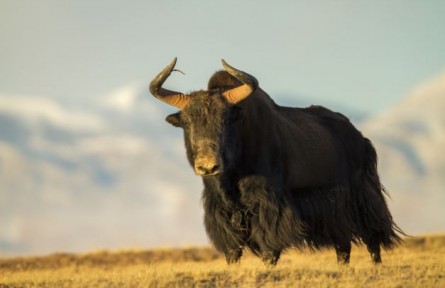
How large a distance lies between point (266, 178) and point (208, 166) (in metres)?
1.27

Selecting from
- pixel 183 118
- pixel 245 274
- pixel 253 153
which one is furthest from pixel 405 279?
pixel 183 118

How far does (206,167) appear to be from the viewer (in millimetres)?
11805

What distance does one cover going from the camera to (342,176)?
50.2 ft

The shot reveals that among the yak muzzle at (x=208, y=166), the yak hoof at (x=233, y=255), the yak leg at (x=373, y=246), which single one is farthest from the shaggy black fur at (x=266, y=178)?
the yak leg at (x=373, y=246)

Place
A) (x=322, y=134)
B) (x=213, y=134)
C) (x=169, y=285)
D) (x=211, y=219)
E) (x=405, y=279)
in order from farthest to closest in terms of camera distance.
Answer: (x=322, y=134) < (x=211, y=219) < (x=213, y=134) < (x=405, y=279) < (x=169, y=285)

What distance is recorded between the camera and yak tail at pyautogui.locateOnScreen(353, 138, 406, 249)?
1566 cm

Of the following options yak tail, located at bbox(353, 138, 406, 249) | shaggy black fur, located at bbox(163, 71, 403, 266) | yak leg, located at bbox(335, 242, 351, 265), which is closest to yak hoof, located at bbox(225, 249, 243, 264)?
shaggy black fur, located at bbox(163, 71, 403, 266)

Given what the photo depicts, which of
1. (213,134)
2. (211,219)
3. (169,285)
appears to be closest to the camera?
(169,285)

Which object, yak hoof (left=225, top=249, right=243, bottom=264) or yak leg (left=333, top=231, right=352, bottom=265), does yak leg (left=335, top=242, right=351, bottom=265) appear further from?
yak hoof (left=225, top=249, right=243, bottom=264)

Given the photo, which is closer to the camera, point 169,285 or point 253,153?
point 169,285

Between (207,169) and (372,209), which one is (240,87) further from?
(372,209)

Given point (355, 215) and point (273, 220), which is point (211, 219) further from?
point (355, 215)

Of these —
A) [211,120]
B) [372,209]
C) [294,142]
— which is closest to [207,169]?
[211,120]

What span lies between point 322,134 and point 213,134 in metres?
3.69
